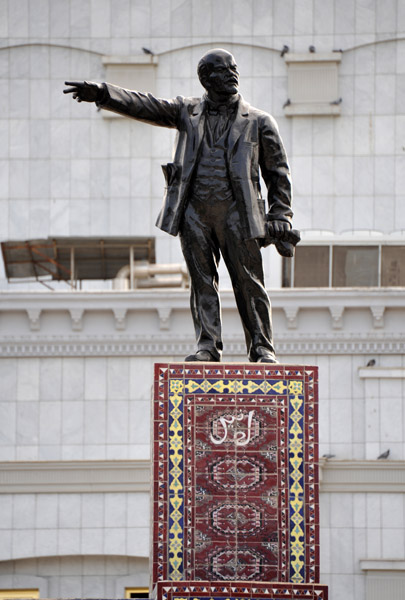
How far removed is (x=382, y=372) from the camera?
34.7m

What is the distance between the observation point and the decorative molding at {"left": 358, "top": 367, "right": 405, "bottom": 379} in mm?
34562

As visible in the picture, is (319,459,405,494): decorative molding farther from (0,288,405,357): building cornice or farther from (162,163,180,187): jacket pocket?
(162,163,180,187): jacket pocket

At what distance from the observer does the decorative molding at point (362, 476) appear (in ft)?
112

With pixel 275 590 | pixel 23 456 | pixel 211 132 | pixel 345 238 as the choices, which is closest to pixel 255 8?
pixel 345 238

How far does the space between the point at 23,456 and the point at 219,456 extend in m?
20.3

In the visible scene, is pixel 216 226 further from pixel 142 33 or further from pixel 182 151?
pixel 142 33

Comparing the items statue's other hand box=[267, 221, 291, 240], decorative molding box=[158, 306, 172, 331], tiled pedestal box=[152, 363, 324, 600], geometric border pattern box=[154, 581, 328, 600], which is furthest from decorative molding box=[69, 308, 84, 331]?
geometric border pattern box=[154, 581, 328, 600]

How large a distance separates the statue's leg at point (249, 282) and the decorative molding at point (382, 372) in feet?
62.0

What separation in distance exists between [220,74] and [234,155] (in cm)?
80

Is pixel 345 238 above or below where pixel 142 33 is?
below

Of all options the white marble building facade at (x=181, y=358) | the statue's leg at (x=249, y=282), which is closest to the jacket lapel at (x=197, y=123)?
the statue's leg at (x=249, y=282)

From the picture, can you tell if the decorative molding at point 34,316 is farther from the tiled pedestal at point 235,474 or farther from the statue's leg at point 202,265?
the tiled pedestal at point 235,474

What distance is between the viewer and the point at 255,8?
39.9 metres

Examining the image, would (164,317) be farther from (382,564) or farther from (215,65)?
(215,65)
